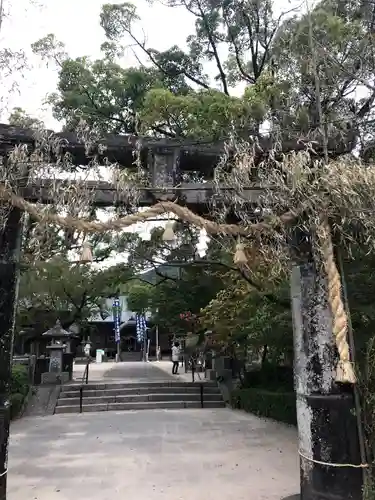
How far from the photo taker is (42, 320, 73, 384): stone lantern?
14188mm

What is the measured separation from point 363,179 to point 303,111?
11.6ft

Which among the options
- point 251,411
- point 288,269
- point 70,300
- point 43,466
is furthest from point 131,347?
point 288,269

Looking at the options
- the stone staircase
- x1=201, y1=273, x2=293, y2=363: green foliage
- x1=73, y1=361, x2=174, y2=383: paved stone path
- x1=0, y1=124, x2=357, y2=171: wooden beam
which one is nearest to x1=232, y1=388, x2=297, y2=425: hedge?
the stone staircase

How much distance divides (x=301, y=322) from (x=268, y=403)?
745cm

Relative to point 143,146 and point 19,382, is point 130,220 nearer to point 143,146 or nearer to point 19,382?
point 143,146

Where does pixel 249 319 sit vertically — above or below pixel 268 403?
above

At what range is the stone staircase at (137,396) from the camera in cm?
1241

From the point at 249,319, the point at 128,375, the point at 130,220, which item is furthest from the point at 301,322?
the point at 128,375

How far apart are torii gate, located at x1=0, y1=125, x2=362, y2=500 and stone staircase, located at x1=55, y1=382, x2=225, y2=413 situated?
8878mm

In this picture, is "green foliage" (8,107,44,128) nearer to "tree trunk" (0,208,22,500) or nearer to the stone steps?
"tree trunk" (0,208,22,500)

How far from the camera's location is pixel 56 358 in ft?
48.7

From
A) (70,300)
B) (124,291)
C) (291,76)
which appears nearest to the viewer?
(291,76)

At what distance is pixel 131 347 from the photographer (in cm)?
3956

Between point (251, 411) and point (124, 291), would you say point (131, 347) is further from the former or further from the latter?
point (251, 411)
